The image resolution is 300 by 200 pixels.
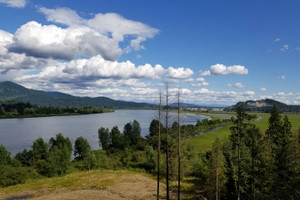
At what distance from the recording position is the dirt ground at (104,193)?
114ft

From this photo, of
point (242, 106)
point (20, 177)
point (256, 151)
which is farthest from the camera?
point (20, 177)

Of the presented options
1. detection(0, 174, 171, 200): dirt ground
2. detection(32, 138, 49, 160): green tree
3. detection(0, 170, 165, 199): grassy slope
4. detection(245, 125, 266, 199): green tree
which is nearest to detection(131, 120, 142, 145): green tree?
detection(32, 138, 49, 160): green tree

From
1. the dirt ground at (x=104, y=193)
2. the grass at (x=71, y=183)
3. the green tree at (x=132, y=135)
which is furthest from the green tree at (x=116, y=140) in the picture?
the dirt ground at (x=104, y=193)

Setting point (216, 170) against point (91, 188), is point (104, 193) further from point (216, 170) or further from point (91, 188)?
point (216, 170)

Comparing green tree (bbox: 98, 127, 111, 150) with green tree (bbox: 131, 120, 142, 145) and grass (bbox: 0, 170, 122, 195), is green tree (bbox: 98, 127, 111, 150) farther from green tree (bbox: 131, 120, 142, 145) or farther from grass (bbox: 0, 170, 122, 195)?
grass (bbox: 0, 170, 122, 195)

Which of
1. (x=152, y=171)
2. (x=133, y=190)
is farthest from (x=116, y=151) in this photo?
(x=133, y=190)

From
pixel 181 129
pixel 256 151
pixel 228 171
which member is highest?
pixel 181 129

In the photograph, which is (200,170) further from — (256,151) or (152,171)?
(256,151)

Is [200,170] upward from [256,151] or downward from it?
downward

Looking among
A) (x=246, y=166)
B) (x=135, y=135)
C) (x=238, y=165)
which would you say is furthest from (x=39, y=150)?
(x=238, y=165)

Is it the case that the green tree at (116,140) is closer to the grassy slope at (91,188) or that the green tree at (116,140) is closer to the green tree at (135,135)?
the green tree at (135,135)

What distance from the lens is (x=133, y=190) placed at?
4028 centimetres

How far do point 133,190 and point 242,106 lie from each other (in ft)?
83.0

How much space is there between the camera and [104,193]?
3734 centimetres
